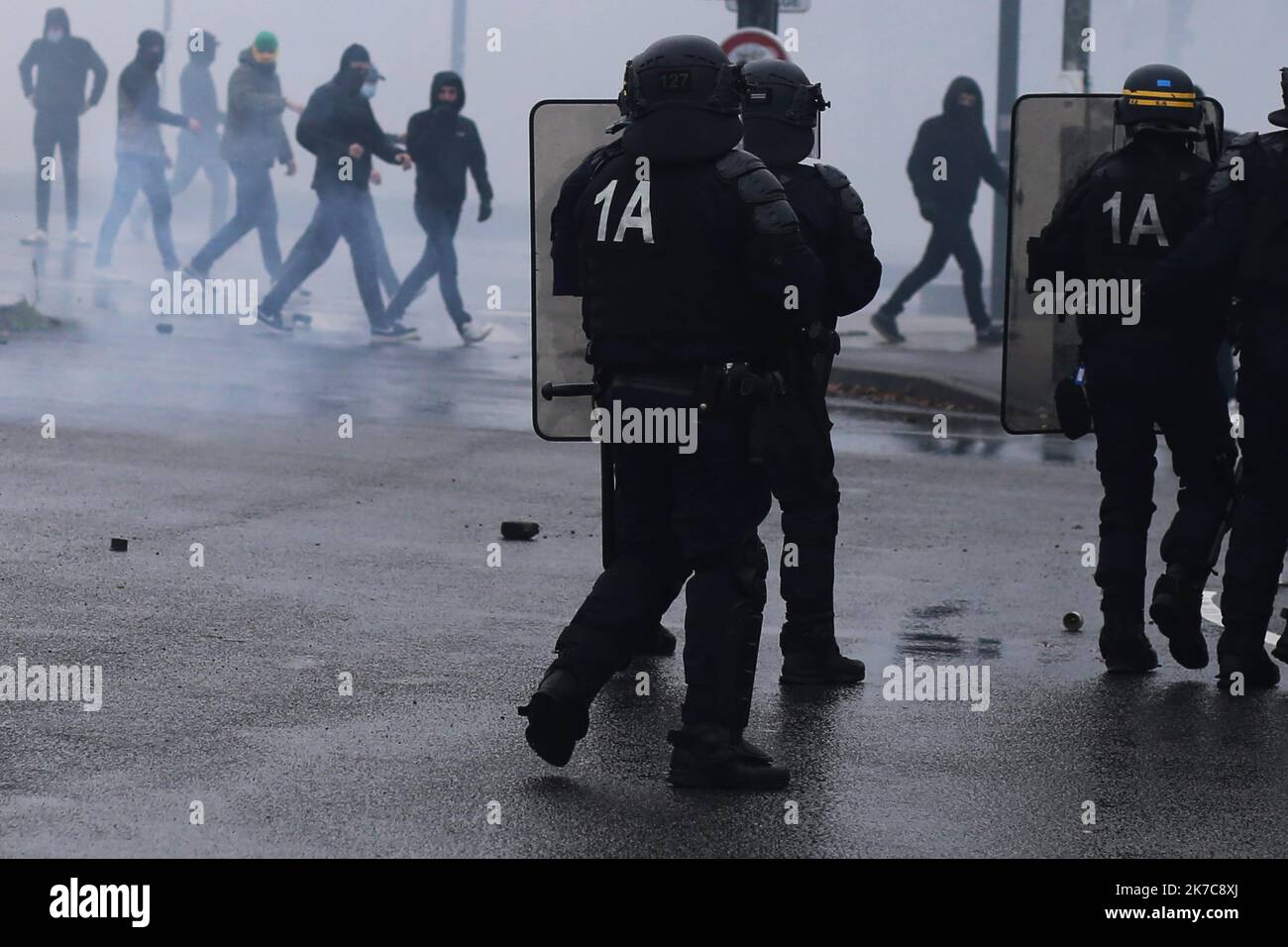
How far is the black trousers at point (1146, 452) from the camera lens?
7.54 metres

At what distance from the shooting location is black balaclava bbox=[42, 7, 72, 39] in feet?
74.3

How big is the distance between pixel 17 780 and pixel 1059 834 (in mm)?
2450

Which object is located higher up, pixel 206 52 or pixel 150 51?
pixel 206 52

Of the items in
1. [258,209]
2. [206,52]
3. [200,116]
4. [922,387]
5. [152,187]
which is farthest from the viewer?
[206,52]

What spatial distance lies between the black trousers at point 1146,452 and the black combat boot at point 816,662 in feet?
2.92

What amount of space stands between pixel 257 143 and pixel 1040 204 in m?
13.4

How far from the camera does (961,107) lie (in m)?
19.5

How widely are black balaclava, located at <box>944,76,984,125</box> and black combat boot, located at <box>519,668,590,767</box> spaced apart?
46.4 ft

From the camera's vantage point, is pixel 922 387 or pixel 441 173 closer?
pixel 922 387

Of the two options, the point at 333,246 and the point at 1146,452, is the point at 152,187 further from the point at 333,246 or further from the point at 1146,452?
the point at 1146,452

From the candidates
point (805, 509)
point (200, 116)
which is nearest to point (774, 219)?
point (805, 509)

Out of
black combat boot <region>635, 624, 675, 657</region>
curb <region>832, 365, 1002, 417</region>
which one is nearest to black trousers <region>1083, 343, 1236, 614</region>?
A: black combat boot <region>635, 624, 675, 657</region>

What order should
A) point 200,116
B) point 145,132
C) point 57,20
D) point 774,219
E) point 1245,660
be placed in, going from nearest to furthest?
point 774,219 < point 1245,660 < point 145,132 < point 57,20 < point 200,116

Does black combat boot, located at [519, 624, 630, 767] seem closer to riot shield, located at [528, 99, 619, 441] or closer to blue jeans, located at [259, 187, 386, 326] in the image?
riot shield, located at [528, 99, 619, 441]
